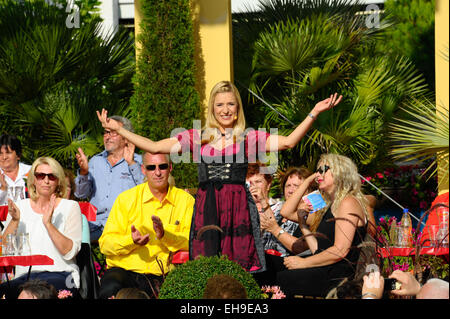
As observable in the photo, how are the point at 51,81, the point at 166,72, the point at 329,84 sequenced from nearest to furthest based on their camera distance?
1. the point at 166,72
2. the point at 51,81
3. the point at 329,84

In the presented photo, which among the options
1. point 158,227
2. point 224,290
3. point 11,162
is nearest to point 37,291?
point 224,290

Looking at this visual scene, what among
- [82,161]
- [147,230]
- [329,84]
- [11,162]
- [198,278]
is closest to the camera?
[198,278]

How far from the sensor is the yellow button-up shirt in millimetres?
5480

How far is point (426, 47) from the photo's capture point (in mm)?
13109

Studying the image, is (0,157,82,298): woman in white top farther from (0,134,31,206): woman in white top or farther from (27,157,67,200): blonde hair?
(0,134,31,206): woman in white top

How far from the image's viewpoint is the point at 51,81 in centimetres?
890

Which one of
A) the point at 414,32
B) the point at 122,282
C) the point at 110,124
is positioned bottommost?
the point at 122,282

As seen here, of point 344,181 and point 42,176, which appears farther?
point 42,176

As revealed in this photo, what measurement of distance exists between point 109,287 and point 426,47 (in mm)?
9403

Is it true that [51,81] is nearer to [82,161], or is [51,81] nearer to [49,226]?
[82,161]

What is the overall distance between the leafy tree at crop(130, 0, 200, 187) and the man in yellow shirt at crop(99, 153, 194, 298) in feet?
7.06

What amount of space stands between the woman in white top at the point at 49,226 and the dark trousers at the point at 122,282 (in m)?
0.23

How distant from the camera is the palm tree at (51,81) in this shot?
28.6ft

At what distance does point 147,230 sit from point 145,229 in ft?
0.05
